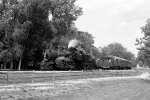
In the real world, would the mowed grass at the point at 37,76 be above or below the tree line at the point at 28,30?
below

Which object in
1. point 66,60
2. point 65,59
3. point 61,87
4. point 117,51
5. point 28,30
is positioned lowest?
point 61,87

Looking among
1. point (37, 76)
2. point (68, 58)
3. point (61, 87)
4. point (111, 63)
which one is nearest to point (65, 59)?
point (68, 58)

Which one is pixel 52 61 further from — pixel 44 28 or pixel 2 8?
pixel 2 8

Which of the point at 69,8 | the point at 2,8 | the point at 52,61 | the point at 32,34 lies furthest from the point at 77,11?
the point at 52,61

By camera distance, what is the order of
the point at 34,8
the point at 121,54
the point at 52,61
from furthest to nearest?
1. the point at 121,54
2. the point at 34,8
3. the point at 52,61

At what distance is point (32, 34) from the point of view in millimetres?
49219

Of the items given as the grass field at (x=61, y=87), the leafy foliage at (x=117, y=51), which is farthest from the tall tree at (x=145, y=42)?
the leafy foliage at (x=117, y=51)

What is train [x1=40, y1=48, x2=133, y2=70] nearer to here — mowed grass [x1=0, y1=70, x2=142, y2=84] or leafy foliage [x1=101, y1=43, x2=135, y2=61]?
mowed grass [x1=0, y1=70, x2=142, y2=84]

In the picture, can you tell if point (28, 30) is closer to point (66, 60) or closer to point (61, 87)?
point (66, 60)

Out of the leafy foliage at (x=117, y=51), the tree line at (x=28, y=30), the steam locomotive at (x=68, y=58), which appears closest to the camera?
the steam locomotive at (x=68, y=58)

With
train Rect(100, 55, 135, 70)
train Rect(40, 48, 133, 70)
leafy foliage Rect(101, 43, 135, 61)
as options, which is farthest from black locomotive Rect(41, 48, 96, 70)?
leafy foliage Rect(101, 43, 135, 61)

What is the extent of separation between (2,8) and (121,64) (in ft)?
79.2

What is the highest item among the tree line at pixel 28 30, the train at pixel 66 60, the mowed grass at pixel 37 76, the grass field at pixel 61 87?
the tree line at pixel 28 30

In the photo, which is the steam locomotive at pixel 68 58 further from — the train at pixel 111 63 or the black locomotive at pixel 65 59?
the train at pixel 111 63
